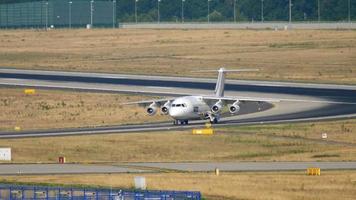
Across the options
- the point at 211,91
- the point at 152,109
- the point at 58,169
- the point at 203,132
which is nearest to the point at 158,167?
the point at 58,169

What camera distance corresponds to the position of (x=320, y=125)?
10581cm

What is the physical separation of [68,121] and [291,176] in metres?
40.4

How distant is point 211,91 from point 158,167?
49289 mm

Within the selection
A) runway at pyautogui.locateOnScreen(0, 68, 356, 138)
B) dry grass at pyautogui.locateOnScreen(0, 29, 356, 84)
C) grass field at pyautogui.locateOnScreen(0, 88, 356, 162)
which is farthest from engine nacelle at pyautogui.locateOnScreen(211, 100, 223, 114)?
dry grass at pyautogui.locateOnScreen(0, 29, 356, 84)

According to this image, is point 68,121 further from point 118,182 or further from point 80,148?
point 118,182

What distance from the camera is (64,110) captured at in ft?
399

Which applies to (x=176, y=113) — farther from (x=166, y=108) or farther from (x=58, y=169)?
(x=58, y=169)

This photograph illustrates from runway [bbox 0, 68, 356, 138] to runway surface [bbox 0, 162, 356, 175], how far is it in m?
17.1

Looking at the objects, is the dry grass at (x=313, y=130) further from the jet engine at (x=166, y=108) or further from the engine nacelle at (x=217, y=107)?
the jet engine at (x=166, y=108)

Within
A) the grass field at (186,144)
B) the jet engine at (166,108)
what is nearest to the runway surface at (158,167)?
the grass field at (186,144)

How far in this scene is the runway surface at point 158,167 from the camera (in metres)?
83.2

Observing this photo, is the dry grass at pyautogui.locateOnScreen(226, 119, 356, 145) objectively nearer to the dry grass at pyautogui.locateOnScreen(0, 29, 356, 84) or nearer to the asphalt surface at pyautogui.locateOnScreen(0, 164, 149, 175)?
the asphalt surface at pyautogui.locateOnScreen(0, 164, 149, 175)

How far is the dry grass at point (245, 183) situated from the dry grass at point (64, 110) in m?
33.1

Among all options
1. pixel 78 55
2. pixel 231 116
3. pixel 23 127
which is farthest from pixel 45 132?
pixel 78 55
